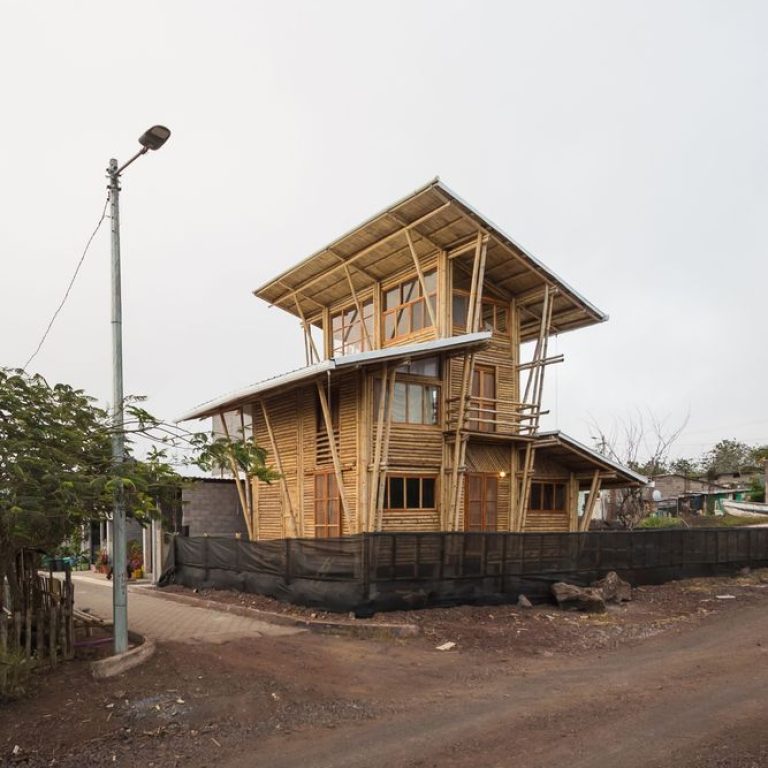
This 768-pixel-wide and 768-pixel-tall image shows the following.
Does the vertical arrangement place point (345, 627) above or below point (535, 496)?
below

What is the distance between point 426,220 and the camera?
770 inches

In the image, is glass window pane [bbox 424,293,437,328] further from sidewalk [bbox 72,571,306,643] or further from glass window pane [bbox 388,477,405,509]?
sidewalk [bbox 72,571,306,643]

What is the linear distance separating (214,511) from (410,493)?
29.0ft

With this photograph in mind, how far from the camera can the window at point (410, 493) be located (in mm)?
19859

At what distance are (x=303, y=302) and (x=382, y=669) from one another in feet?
55.0

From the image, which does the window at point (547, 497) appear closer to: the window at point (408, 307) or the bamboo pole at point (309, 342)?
the window at point (408, 307)

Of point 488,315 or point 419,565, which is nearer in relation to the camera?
point 419,565

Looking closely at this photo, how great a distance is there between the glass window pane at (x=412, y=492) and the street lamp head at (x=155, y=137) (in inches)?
486

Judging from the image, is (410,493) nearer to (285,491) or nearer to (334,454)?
(334,454)

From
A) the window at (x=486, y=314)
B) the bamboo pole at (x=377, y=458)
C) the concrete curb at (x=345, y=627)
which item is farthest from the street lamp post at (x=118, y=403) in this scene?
the window at (x=486, y=314)

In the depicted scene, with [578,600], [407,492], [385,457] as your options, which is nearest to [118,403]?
[385,457]

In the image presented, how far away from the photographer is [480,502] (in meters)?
21.8

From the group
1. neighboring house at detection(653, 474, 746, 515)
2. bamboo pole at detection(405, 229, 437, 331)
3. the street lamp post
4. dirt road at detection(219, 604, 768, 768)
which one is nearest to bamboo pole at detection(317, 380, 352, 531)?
bamboo pole at detection(405, 229, 437, 331)

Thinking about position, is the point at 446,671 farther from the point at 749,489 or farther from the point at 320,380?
the point at 749,489
